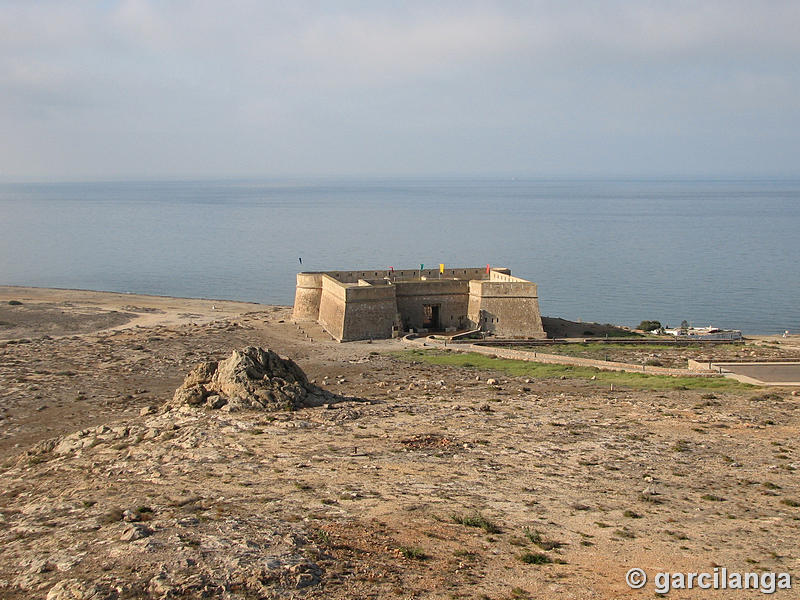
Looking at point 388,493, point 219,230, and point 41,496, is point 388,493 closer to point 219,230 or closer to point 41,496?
point 41,496

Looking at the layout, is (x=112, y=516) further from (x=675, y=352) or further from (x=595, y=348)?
(x=675, y=352)

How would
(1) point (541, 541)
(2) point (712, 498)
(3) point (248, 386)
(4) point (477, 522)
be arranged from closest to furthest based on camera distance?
(1) point (541, 541)
(4) point (477, 522)
(2) point (712, 498)
(3) point (248, 386)

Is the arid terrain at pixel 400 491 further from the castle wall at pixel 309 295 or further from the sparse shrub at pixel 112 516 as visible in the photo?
the castle wall at pixel 309 295

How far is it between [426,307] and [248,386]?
20.1 meters

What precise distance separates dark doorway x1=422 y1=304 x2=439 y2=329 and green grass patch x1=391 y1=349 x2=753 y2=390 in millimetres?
5797

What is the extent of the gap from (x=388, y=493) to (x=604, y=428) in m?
7.67

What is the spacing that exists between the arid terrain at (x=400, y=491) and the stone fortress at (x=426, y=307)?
415 inches

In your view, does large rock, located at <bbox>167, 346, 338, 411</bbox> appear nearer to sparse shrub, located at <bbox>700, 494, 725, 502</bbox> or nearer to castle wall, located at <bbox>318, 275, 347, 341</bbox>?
sparse shrub, located at <bbox>700, 494, 725, 502</bbox>

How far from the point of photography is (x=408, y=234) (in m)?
120

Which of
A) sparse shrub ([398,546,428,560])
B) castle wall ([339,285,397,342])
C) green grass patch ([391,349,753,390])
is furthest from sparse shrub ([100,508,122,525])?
castle wall ([339,285,397,342])

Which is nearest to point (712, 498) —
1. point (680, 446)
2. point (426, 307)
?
point (680, 446)

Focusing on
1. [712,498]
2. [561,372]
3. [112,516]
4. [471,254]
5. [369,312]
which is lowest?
[112,516]

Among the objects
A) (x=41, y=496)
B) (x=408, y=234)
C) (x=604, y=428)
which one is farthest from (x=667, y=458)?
(x=408, y=234)

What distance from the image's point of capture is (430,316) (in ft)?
131
